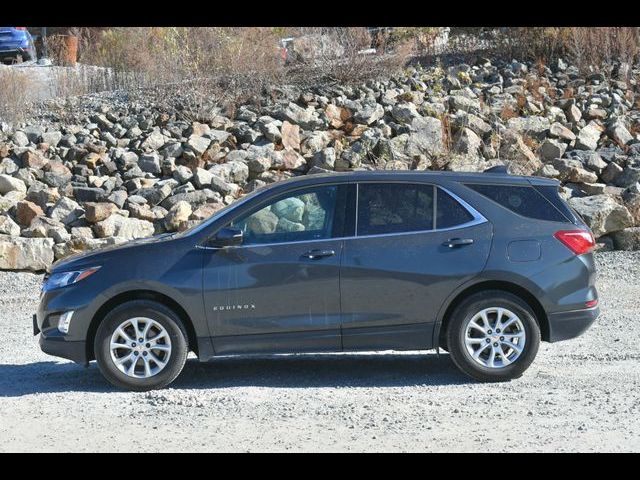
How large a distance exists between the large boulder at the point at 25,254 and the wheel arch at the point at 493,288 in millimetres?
8321

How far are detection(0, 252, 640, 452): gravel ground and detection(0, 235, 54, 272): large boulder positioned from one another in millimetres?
4910

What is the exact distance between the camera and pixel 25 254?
1498 centimetres

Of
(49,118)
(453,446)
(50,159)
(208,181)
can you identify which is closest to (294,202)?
(453,446)

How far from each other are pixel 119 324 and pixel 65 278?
61 centimetres

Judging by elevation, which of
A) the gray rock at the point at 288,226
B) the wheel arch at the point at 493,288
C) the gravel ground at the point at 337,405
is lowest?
the gravel ground at the point at 337,405

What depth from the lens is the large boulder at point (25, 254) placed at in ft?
48.9

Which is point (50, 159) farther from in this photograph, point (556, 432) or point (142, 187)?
point (556, 432)

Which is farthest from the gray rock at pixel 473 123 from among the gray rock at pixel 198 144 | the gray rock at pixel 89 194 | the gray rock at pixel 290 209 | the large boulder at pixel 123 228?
the gray rock at pixel 290 209

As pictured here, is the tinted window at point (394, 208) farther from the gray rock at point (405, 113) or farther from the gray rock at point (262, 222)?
the gray rock at point (405, 113)

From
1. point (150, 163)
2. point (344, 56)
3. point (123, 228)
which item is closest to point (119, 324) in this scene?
point (123, 228)

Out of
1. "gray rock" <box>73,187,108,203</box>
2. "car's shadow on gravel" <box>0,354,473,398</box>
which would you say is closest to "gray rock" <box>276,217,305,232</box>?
"car's shadow on gravel" <box>0,354,473,398</box>

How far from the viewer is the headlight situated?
823 centimetres

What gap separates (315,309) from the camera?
26.9ft

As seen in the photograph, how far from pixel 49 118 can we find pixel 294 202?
13.8 meters
